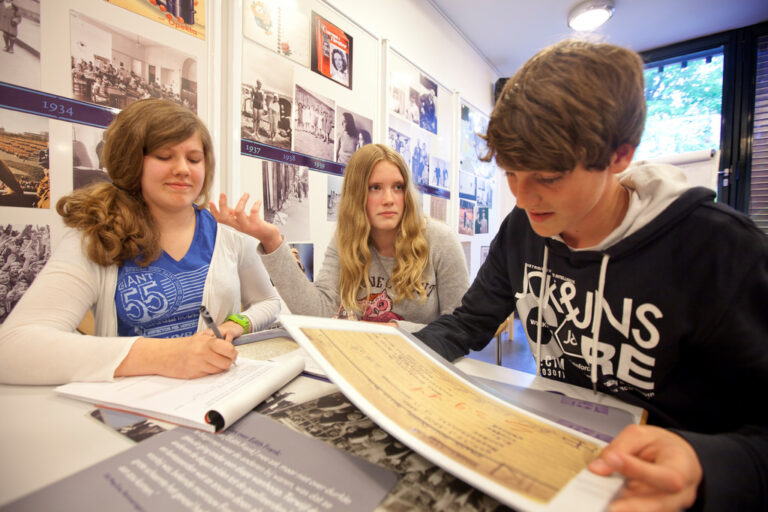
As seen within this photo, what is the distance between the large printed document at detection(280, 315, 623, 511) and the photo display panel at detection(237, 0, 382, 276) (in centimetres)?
120

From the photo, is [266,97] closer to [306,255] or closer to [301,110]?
[301,110]

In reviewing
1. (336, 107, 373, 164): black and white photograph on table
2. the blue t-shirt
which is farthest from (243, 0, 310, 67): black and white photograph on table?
the blue t-shirt

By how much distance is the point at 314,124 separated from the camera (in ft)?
5.82

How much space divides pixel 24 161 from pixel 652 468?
4.72 ft

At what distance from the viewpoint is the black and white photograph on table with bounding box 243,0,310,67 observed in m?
1.49

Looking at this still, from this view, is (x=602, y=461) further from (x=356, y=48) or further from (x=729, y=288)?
(x=356, y=48)

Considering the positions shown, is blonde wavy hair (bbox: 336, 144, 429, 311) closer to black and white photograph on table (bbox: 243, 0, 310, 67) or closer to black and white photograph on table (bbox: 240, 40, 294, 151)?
black and white photograph on table (bbox: 240, 40, 294, 151)

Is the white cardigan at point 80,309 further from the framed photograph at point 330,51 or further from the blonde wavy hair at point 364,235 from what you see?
the framed photograph at point 330,51

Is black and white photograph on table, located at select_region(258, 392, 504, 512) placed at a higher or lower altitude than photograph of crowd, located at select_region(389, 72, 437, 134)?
lower

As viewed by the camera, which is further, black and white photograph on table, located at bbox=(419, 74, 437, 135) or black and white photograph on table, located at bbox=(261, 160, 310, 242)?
black and white photograph on table, located at bbox=(419, 74, 437, 135)

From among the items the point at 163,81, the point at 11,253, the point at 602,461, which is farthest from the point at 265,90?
the point at 602,461

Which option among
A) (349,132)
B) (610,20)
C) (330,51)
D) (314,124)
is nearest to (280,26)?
(330,51)

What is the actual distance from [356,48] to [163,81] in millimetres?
1134

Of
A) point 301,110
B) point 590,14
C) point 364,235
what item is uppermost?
point 590,14
